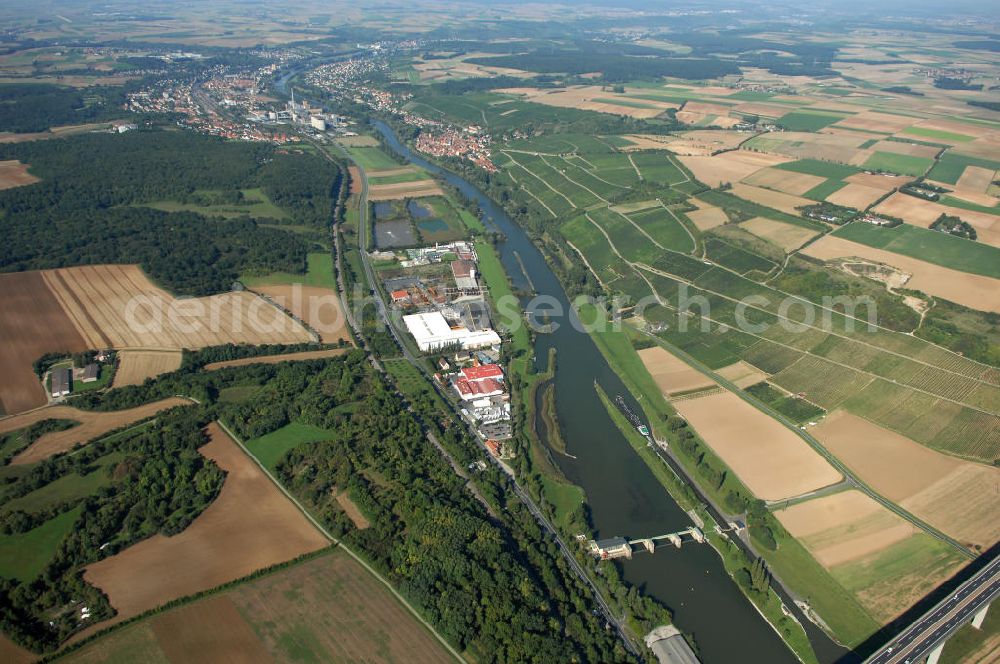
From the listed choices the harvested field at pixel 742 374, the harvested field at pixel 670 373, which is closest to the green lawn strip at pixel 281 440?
the harvested field at pixel 670 373

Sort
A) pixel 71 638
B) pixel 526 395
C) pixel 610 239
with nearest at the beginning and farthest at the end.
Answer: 1. pixel 71 638
2. pixel 526 395
3. pixel 610 239

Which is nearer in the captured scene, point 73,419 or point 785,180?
point 73,419


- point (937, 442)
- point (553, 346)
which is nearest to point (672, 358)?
point (553, 346)

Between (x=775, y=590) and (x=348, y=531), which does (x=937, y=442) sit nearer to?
(x=775, y=590)

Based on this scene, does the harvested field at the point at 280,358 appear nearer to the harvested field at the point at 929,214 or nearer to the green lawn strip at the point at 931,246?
the green lawn strip at the point at 931,246

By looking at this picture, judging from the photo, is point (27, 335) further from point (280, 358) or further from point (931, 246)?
point (931, 246)

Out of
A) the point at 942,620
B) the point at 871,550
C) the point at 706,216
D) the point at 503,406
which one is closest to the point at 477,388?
the point at 503,406

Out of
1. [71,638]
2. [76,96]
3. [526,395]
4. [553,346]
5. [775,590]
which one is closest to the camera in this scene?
[71,638]
